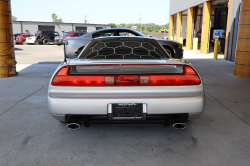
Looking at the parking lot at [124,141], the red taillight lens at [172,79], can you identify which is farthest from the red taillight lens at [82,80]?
the parking lot at [124,141]

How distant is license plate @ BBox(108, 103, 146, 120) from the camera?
2.53 meters

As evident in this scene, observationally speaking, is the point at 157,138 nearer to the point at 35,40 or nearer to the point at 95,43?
the point at 95,43

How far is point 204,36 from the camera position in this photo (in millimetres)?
16281

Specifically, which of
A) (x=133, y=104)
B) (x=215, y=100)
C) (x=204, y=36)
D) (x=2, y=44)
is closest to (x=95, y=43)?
(x=133, y=104)

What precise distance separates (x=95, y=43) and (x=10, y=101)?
2.22 metres

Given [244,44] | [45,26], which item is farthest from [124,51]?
[45,26]

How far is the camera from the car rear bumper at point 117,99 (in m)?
2.50

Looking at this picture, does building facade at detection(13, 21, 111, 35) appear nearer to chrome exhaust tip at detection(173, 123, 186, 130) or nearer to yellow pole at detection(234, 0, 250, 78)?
yellow pole at detection(234, 0, 250, 78)

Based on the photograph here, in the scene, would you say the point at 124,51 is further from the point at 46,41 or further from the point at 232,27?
the point at 46,41

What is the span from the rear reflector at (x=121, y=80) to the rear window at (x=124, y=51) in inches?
38.4

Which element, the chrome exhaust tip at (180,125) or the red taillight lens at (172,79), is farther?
the chrome exhaust tip at (180,125)

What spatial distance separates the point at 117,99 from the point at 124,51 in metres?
1.31

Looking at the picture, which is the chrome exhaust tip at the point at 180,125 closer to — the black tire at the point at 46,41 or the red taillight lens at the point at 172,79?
the red taillight lens at the point at 172,79

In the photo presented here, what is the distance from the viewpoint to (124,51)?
3627 mm
